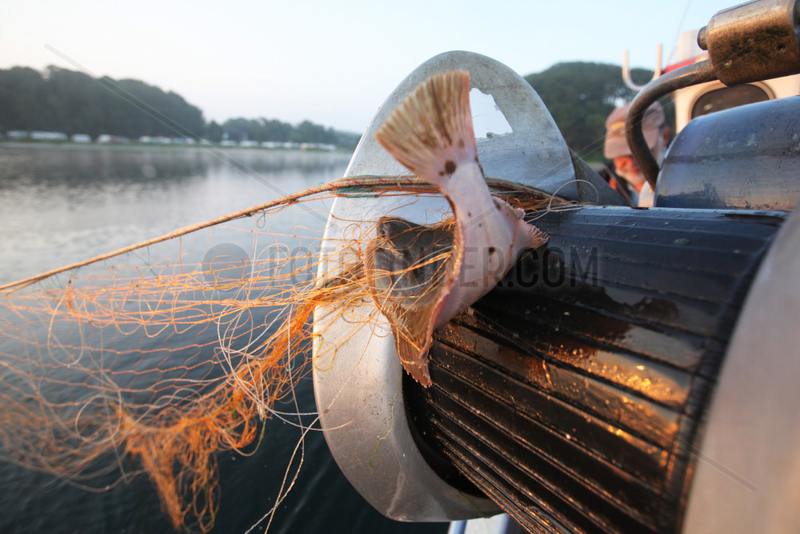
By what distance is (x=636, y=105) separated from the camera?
7.34 feet

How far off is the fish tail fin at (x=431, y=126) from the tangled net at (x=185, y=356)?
42cm

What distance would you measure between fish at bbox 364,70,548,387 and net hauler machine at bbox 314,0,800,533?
0.21m

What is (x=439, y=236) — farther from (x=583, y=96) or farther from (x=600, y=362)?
(x=583, y=96)

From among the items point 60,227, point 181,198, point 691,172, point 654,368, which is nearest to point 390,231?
point 654,368

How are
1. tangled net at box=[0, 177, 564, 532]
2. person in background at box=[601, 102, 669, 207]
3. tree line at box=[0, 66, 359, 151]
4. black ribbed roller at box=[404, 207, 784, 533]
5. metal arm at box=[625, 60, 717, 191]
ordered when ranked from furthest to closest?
1. tree line at box=[0, 66, 359, 151]
2. person in background at box=[601, 102, 669, 207]
3. metal arm at box=[625, 60, 717, 191]
4. tangled net at box=[0, 177, 564, 532]
5. black ribbed roller at box=[404, 207, 784, 533]

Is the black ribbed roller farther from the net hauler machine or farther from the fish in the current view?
the fish

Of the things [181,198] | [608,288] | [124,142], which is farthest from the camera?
[124,142]

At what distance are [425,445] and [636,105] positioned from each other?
2.13m

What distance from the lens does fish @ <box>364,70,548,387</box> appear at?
850mm

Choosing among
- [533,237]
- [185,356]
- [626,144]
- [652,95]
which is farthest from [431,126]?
[626,144]

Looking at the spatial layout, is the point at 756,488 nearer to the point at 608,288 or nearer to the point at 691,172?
the point at 608,288

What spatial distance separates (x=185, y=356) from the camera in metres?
3.74

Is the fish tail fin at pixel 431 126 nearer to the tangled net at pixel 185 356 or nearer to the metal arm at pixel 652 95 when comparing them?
the tangled net at pixel 185 356

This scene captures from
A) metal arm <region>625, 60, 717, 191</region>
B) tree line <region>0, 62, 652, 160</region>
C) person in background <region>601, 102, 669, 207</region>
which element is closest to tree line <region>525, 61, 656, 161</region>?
tree line <region>0, 62, 652, 160</region>
